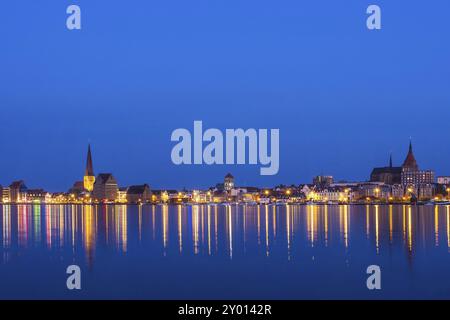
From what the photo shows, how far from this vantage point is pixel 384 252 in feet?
96.5

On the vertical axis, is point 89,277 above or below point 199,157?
below

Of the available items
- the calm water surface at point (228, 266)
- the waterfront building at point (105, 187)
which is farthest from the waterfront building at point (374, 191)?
the calm water surface at point (228, 266)

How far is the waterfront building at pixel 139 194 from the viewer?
18400 cm

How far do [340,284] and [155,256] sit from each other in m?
10.3

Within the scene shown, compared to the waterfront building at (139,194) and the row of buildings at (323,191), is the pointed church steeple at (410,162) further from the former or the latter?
the waterfront building at (139,194)

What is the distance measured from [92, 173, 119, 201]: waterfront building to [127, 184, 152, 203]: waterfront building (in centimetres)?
475

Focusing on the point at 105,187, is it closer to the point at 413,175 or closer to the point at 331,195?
the point at 331,195

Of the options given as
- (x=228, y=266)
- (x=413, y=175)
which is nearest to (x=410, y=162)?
(x=413, y=175)

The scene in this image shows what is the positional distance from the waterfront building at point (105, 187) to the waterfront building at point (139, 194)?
475cm

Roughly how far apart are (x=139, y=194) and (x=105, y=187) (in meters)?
11.0

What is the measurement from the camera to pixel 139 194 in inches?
7293
